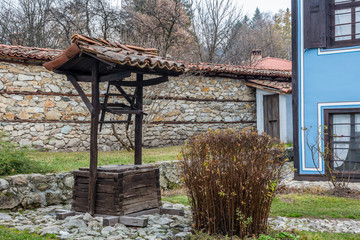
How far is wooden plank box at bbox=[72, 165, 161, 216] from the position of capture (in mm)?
4984

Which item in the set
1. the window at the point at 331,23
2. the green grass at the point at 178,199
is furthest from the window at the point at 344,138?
the green grass at the point at 178,199

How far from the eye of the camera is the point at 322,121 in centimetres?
846

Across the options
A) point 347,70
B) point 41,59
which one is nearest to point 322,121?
point 347,70

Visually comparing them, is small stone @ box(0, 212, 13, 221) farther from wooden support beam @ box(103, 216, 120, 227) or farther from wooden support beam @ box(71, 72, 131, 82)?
wooden support beam @ box(71, 72, 131, 82)

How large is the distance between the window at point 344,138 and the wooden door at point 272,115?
17.1 feet

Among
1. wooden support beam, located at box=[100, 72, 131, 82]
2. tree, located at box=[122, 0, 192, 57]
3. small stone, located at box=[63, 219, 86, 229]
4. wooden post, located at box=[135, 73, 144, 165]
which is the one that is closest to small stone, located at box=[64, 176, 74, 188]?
wooden post, located at box=[135, 73, 144, 165]

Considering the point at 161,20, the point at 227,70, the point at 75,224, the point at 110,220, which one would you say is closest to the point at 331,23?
the point at 227,70

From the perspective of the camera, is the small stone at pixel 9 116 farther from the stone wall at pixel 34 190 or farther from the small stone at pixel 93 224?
the small stone at pixel 93 224

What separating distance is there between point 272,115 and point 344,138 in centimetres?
556

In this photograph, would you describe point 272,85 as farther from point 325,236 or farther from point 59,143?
point 325,236

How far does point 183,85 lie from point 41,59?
462 cm

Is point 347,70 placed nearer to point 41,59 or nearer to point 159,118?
point 159,118

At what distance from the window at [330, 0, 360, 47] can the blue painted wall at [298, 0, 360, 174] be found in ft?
0.80

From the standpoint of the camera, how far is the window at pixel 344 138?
827 cm
